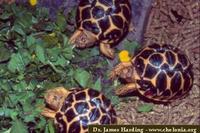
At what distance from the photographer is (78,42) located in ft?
9.69

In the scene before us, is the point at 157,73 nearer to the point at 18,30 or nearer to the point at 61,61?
the point at 61,61

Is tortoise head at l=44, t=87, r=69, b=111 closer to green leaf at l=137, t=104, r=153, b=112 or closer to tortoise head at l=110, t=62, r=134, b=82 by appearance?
tortoise head at l=110, t=62, r=134, b=82

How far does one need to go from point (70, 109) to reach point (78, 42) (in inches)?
17.9

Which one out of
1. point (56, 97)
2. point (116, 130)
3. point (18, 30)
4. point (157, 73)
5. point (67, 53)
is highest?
point (18, 30)

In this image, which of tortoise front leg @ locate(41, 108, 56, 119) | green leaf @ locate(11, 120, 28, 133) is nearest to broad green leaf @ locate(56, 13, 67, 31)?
tortoise front leg @ locate(41, 108, 56, 119)

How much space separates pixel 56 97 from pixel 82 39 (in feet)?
1.27

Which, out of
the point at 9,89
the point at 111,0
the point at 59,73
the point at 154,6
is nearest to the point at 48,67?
the point at 59,73

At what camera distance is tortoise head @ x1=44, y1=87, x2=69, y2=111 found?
2725 millimetres

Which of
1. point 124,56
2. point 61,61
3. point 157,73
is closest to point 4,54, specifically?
point 61,61

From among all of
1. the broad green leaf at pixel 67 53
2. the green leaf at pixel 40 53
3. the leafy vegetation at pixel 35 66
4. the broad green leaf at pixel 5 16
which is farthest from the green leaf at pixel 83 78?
the broad green leaf at pixel 5 16

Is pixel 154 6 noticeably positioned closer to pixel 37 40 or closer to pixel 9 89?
pixel 37 40

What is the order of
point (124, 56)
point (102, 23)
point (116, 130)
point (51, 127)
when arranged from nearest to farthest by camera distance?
point (116, 130) < point (51, 127) < point (102, 23) < point (124, 56)

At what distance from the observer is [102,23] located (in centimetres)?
291

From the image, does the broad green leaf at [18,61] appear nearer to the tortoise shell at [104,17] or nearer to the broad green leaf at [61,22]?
the broad green leaf at [61,22]
